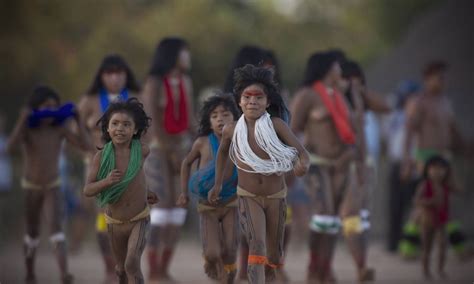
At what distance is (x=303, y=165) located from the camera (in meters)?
8.51

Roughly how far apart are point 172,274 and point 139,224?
4.50 m

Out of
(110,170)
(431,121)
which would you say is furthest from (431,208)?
(110,170)

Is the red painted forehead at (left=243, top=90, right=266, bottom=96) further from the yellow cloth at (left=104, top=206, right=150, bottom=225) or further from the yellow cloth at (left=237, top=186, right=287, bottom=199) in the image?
the yellow cloth at (left=104, top=206, right=150, bottom=225)

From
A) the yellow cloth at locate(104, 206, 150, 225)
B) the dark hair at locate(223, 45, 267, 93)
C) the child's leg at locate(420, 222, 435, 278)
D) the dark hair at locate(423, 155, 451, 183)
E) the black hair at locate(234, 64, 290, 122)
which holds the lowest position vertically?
the child's leg at locate(420, 222, 435, 278)

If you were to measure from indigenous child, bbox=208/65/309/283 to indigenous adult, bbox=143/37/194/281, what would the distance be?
3.16 metres

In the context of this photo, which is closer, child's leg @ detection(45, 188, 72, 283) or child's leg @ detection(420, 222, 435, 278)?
child's leg @ detection(45, 188, 72, 283)

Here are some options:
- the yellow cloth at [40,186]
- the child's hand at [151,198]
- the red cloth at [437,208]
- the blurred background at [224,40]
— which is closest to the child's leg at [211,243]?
the child's hand at [151,198]

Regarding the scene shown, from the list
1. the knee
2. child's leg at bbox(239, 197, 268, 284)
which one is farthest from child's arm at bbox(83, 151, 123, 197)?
child's leg at bbox(239, 197, 268, 284)

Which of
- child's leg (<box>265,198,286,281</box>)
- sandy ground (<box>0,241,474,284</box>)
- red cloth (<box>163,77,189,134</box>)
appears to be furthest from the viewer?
sandy ground (<box>0,241,474,284</box>)

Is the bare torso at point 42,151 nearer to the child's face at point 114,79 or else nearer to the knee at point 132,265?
the child's face at point 114,79

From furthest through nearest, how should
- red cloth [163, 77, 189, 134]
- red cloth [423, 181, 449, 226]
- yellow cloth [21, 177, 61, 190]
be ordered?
red cloth [423, 181, 449, 226]
red cloth [163, 77, 189, 134]
yellow cloth [21, 177, 61, 190]

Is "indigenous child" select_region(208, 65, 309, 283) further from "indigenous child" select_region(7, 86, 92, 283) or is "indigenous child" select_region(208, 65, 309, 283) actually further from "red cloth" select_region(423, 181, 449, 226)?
"red cloth" select_region(423, 181, 449, 226)

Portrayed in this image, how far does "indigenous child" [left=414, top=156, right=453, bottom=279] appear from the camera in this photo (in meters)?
12.8

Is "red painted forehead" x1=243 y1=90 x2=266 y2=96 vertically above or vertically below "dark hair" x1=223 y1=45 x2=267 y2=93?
below
